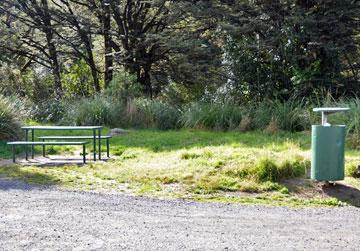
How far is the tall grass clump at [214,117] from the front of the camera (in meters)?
13.6

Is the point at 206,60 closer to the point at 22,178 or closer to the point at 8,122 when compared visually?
the point at 8,122

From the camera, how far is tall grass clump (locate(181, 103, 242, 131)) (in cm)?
1365

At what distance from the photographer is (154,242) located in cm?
485

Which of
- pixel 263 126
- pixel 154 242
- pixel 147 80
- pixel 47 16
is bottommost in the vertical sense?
pixel 154 242

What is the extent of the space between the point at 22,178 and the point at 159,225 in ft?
12.0

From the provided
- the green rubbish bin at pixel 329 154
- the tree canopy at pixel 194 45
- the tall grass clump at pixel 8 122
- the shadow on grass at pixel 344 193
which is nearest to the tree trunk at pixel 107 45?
the tree canopy at pixel 194 45

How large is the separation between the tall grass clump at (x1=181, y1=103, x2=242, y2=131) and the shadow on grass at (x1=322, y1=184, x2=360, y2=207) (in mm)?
6132

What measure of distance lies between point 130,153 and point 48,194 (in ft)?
11.1

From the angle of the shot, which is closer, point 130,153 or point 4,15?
point 130,153

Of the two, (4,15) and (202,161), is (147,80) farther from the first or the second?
(202,161)

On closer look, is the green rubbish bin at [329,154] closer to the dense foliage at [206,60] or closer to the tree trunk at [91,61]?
the dense foliage at [206,60]

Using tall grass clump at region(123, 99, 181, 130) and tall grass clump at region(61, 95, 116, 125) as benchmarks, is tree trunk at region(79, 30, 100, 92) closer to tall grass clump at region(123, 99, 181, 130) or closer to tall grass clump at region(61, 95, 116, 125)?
tall grass clump at region(61, 95, 116, 125)

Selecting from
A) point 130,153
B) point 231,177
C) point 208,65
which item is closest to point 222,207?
point 231,177

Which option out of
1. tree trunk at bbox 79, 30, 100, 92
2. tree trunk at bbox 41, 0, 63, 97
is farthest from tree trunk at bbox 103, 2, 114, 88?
tree trunk at bbox 41, 0, 63, 97
